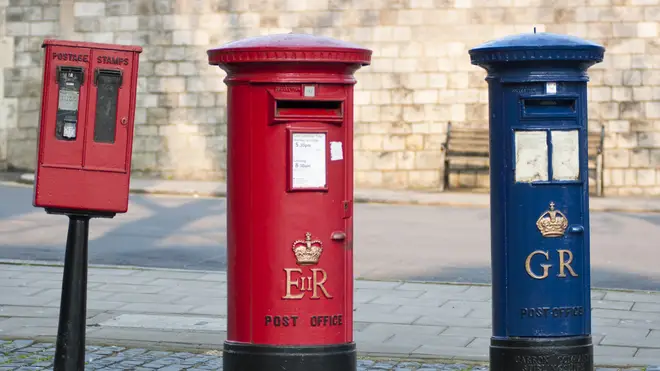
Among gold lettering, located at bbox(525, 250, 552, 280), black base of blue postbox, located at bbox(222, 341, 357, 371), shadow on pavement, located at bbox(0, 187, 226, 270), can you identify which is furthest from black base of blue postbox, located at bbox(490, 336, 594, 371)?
shadow on pavement, located at bbox(0, 187, 226, 270)

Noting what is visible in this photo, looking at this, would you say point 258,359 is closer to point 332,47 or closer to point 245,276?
point 245,276

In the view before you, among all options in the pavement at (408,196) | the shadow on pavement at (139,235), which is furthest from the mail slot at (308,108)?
the pavement at (408,196)

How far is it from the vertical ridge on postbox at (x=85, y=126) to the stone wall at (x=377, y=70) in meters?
12.9

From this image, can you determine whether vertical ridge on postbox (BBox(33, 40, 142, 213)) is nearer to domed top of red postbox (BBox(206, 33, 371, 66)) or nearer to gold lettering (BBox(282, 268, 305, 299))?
domed top of red postbox (BBox(206, 33, 371, 66))

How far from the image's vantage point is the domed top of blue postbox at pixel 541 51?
5.92 meters

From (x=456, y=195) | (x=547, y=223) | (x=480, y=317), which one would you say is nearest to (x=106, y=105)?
(x=547, y=223)

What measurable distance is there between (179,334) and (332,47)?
2.83 meters

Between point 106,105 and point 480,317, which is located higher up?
point 106,105

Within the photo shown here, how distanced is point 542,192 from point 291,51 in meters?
1.32

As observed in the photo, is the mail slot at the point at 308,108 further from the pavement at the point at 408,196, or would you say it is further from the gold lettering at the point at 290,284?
the pavement at the point at 408,196

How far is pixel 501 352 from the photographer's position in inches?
243

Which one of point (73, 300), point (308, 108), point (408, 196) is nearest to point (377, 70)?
point (408, 196)

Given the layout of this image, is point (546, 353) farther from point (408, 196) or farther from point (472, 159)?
point (472, 159)

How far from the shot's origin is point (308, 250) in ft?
18.8
